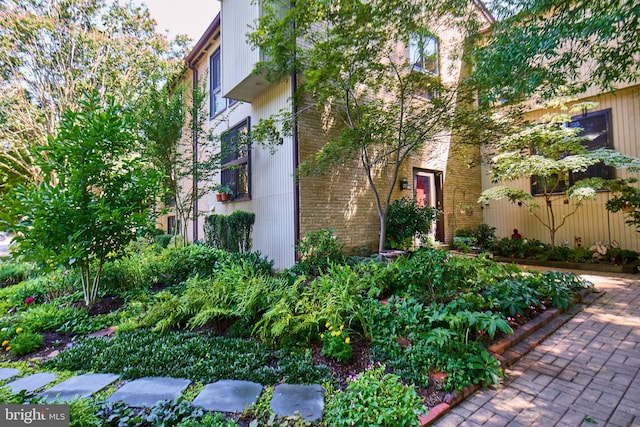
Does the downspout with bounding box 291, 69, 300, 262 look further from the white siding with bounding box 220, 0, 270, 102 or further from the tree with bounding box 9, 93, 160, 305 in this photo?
the tree with bounding box 9, 93, 160, 305

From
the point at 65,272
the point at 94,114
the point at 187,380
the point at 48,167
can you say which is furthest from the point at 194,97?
the point at 187,380

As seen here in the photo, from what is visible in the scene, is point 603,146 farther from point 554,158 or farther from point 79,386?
point 79,386

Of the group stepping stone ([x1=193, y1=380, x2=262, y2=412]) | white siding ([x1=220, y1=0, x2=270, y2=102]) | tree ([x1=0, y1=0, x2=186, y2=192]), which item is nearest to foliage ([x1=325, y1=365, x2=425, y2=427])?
stepping stone ([x1=193, y1=380, x2=262, y2=412])

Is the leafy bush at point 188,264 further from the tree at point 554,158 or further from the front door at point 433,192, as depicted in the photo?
the tree at point 554,158

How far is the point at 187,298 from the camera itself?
11.6ft

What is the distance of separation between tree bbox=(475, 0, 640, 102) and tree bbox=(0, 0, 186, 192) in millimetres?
8592

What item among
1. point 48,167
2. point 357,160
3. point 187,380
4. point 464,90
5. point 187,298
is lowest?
point 187,380

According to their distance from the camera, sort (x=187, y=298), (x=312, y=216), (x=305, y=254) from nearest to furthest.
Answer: (x=187, y=298)
(x=305, y=254)
(x=312, y=216)

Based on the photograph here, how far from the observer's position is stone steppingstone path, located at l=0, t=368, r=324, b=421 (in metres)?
2.04

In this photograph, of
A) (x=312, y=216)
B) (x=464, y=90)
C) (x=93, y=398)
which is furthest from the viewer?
(x=312, y=216)

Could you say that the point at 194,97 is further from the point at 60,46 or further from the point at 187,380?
the point at 187,380

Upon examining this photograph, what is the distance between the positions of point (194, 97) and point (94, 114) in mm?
3871

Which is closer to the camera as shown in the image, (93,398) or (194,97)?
(93,398)

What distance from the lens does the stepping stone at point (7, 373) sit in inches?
98.1
